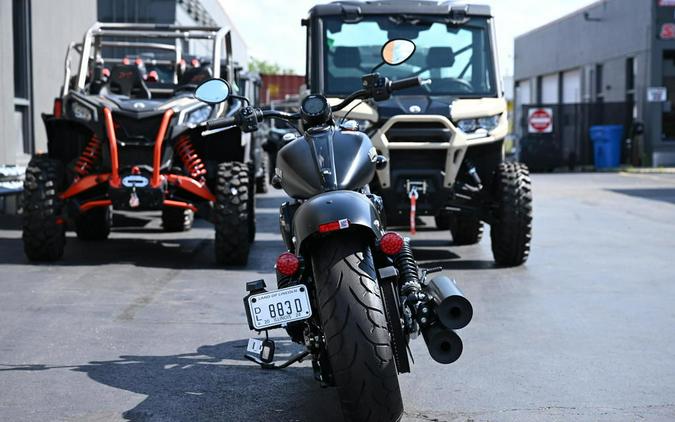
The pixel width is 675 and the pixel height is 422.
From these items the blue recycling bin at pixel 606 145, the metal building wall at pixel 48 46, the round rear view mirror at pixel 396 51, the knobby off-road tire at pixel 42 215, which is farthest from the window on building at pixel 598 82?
the round rear view mirror at pixel 396 51

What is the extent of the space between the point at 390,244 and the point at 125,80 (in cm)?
759

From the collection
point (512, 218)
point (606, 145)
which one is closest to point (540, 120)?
point (606, 145)

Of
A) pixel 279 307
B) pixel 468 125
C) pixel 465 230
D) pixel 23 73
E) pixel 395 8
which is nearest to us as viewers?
pixel 279 307

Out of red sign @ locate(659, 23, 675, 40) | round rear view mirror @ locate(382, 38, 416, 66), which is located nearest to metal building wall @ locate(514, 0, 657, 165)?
red sign @ locate(659, 23, 675, 40)

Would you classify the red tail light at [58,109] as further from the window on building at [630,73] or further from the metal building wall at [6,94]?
the window on building at [630,73]

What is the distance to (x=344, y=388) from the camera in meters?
4.55

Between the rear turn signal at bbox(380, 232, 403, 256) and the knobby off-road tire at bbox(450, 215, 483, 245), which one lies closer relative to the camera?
the rear turn signal at bbox(380, 232, 403, 256)

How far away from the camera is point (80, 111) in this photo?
10891mm

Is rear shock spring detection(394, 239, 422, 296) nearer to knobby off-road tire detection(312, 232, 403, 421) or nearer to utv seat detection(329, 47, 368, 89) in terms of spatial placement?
knobby off-road tire detection(312, 232, 403, 421)

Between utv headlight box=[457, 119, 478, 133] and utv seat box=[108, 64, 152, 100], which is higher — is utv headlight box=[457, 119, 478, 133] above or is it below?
below

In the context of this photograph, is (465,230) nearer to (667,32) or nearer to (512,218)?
(512,218)

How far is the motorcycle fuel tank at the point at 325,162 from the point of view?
209 inches

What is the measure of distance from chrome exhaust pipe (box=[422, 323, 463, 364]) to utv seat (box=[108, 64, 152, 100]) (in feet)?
25.2

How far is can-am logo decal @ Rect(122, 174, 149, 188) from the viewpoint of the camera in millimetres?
10420
